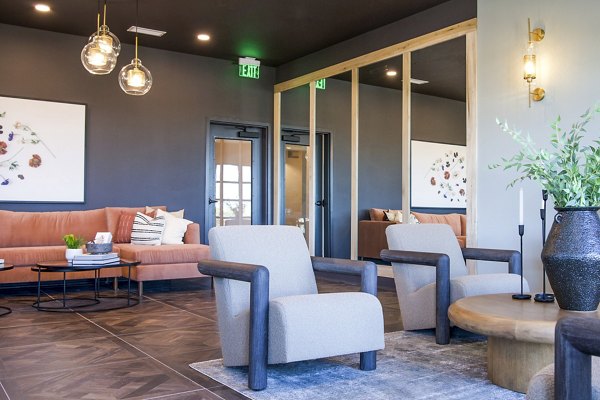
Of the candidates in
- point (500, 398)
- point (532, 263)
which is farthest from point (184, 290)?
point (500, 398)

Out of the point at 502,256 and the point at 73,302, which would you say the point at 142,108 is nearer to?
the point at 73,302

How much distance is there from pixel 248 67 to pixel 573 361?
23.6 feet

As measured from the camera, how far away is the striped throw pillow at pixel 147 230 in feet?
21.3

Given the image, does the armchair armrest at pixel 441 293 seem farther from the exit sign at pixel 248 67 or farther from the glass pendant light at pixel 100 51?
the exit sign at pixel 248 67

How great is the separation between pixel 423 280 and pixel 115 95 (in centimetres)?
489

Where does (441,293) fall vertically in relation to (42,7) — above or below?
below

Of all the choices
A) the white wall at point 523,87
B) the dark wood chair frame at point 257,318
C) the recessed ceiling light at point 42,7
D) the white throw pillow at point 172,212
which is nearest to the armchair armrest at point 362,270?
the dark wood chair frame at point 257,318

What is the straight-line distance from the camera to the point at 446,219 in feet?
18.5

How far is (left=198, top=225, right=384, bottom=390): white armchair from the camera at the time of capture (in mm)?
2742

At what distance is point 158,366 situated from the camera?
318 centimetres

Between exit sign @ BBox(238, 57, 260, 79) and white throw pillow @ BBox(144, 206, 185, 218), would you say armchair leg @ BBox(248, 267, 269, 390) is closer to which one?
white throw pillow @ BBox(144, 206, 185, 218)

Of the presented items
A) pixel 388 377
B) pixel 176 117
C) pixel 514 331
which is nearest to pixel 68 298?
pixel 176 117

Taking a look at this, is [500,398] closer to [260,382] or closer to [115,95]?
[260,382]

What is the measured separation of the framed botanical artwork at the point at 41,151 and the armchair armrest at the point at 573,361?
21.2 ft
